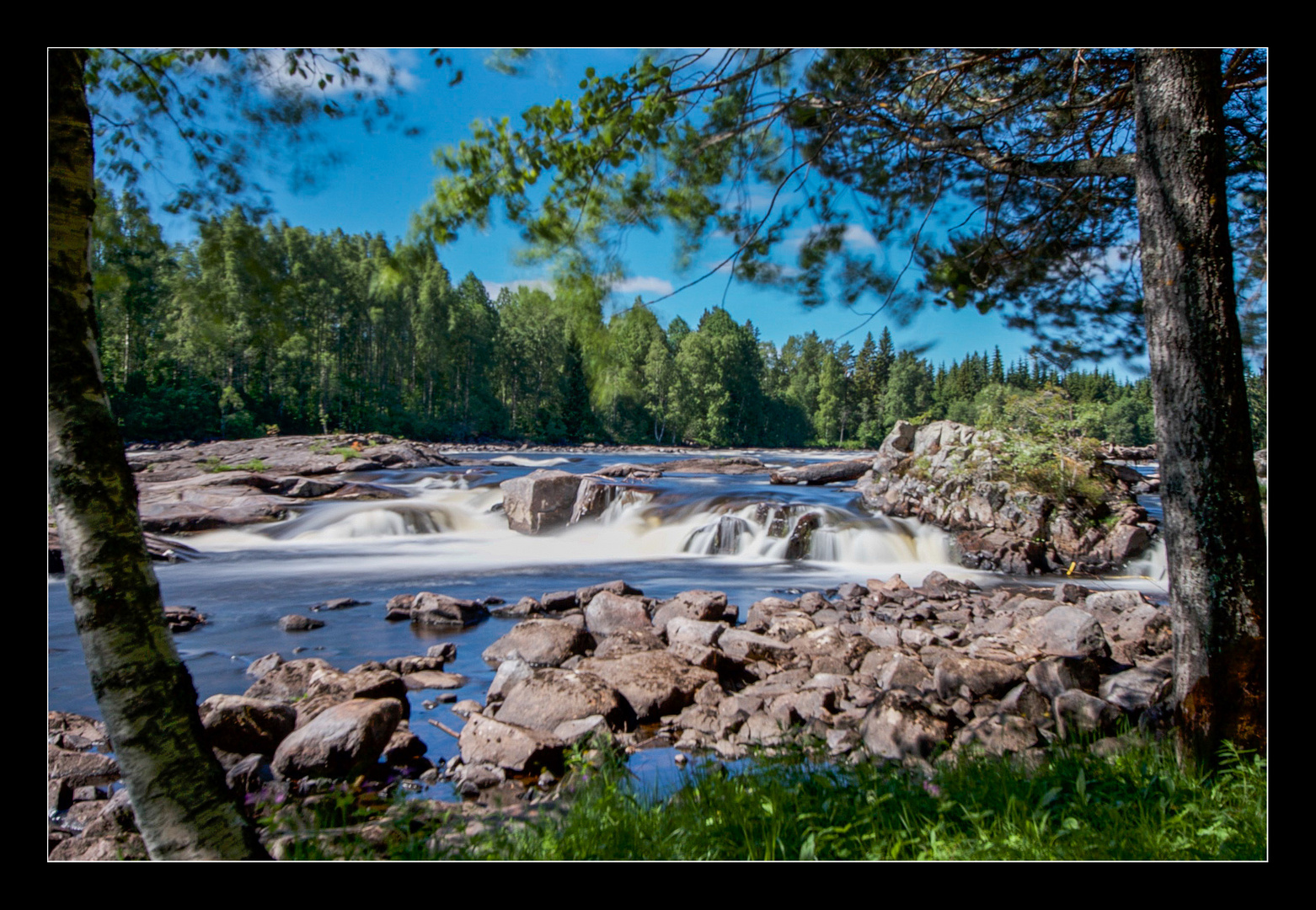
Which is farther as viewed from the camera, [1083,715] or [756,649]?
[756,649]

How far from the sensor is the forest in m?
3.04

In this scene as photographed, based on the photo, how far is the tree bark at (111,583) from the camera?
4.92 ft

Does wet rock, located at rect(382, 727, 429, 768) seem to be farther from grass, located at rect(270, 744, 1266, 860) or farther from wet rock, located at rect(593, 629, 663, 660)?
wet rock, located at rect(593, 629, 663, 660)

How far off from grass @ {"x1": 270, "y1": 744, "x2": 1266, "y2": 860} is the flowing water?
112 centimetres

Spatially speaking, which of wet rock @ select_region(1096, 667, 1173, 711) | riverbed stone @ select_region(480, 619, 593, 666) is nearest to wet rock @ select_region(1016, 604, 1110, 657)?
wet rock @ select_region(1096, 667, 1173, 711)

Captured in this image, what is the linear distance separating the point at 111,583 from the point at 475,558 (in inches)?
190

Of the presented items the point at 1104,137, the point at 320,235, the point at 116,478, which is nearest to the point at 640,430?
the point at 320,235

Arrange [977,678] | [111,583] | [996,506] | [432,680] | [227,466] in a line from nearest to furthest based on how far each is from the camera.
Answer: [111,583] < [977,678] < [432,680] < [227,466] < [996,506]

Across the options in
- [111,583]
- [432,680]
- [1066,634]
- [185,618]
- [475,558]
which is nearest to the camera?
[111,583]

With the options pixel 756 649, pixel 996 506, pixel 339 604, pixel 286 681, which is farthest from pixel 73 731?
pixel 996 506

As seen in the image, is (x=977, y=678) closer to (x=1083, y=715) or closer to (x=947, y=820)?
(x=1083, y=715)

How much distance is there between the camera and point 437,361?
17.6 ft
